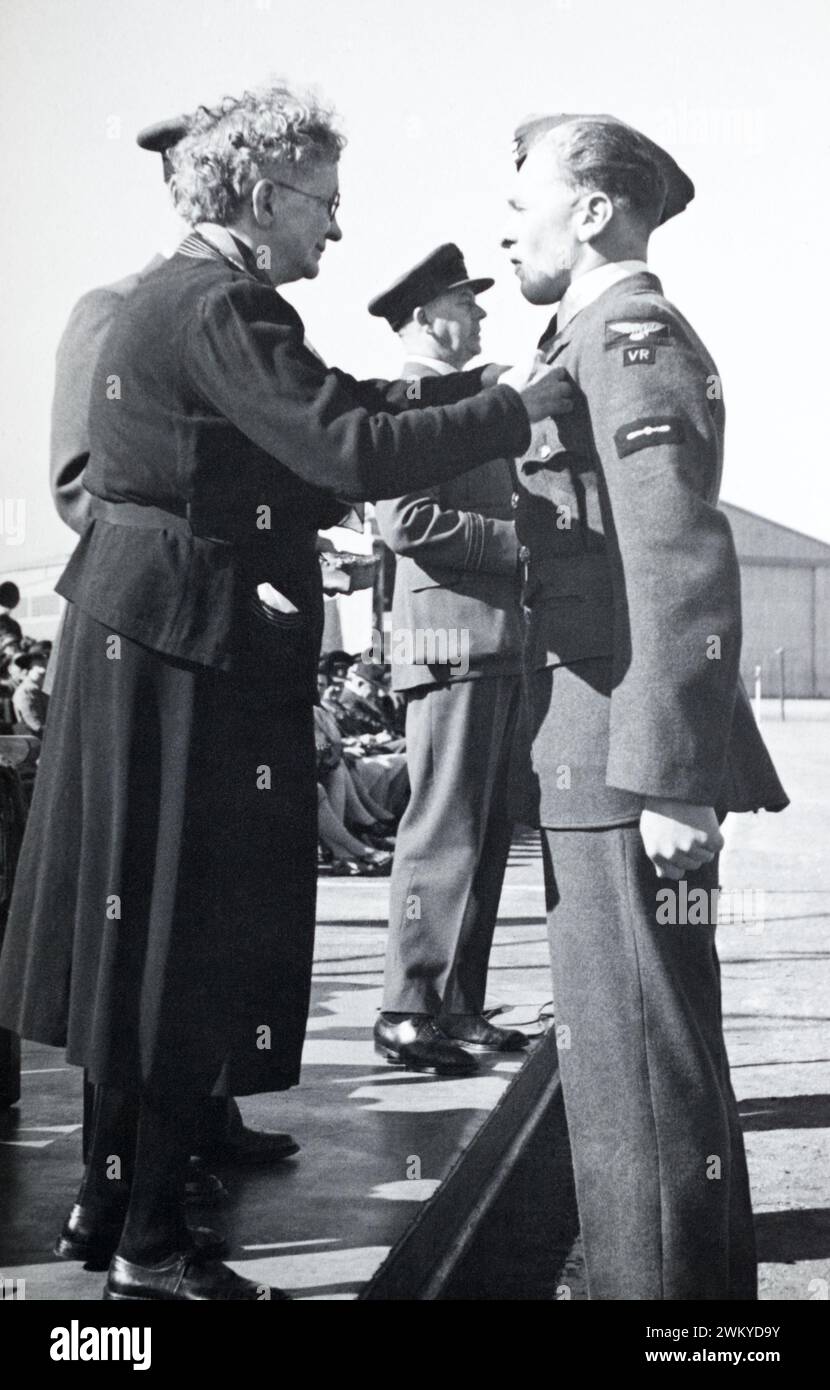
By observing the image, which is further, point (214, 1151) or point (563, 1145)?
point (563, 1145)

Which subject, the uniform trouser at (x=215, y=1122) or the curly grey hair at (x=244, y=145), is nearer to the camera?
the curly grey hair at (x=244, y=145)

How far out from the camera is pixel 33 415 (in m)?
3.74

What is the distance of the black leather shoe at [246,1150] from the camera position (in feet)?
11.9

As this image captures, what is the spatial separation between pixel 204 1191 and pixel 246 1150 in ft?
0.87


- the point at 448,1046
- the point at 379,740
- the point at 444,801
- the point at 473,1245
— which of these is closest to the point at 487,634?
the point at 444,801

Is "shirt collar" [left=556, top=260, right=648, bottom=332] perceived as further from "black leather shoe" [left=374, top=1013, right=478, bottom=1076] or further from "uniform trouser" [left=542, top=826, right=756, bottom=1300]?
"black leather shoe" [left=374, top=1013, right=478, bottom=1076]

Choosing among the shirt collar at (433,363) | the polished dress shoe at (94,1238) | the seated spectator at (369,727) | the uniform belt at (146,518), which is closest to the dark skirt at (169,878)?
the uniform belt at (146,518)

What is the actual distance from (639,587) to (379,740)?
9.36m

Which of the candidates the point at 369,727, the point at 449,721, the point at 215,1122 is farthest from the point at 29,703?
the point at 369,727

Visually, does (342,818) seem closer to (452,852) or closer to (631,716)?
(452,852)

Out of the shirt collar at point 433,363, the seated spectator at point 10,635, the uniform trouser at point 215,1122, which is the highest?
the shirt collar at point 433,363

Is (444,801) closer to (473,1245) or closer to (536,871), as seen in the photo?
(473,1245)

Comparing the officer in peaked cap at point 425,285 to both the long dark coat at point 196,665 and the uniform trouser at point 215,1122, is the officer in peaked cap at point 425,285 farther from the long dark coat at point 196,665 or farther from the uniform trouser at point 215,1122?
the uniform trouser at point 215,1122

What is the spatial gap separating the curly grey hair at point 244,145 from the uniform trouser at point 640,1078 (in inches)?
46.5
